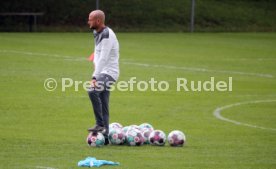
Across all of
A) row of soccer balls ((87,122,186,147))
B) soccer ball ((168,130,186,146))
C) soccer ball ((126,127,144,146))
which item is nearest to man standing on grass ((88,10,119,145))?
row of soccer balls ((87,122,186,147))

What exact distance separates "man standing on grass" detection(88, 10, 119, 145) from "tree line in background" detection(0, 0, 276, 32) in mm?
30187

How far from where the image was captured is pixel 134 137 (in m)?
14.3

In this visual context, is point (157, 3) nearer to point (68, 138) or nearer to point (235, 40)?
point (235, 40)

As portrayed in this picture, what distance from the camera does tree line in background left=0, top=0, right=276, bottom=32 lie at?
45.2m

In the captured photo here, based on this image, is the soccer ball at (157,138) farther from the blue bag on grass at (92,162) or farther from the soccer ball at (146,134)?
the blue bag on grass at (92,162)

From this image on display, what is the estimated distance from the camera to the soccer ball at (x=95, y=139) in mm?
14148

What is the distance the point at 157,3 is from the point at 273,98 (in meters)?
27.2

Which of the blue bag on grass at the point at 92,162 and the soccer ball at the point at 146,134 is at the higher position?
the soccer ball at the point at 146,134

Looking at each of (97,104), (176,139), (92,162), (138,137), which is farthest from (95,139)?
(92,162)

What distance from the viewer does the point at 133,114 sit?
18.6 meters

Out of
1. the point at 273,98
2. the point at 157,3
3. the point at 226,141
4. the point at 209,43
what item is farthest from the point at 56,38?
the point at 226,141

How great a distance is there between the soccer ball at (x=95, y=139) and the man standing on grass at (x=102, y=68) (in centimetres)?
8

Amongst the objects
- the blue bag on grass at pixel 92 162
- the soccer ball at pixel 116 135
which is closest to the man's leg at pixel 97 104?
the soccer ball at pixel 116 135

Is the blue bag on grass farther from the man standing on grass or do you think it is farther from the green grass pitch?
the man standing on grass
